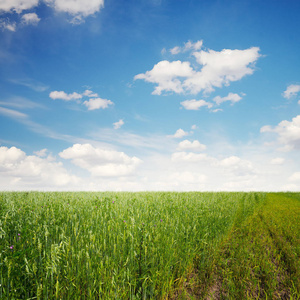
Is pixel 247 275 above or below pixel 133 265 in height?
below

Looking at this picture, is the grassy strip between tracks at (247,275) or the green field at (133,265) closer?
the green field at (133,265)

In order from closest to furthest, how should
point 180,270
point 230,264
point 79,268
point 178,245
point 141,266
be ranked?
point 79,268, point 141,266, point 180,270, point 178,245, point 230,264

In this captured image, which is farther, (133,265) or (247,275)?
(247,275)

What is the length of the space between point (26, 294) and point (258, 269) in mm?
4188

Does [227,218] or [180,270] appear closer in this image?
[180,270]

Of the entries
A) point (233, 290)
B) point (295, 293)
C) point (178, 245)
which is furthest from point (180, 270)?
point (295, 293)

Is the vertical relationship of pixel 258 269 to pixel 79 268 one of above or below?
below

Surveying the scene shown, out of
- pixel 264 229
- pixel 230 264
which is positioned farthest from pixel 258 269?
pixel 264 229

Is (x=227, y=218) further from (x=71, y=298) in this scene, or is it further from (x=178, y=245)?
(x=71, y=298)

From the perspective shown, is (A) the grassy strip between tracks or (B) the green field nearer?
(B) the green field

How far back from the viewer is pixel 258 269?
4594 mm

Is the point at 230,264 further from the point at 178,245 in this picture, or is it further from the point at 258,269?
the point at 178,245

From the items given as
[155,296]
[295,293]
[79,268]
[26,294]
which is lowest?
[295,293]

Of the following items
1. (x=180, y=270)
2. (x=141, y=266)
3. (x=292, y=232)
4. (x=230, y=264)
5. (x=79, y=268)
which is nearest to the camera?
(x=79, y=268)
